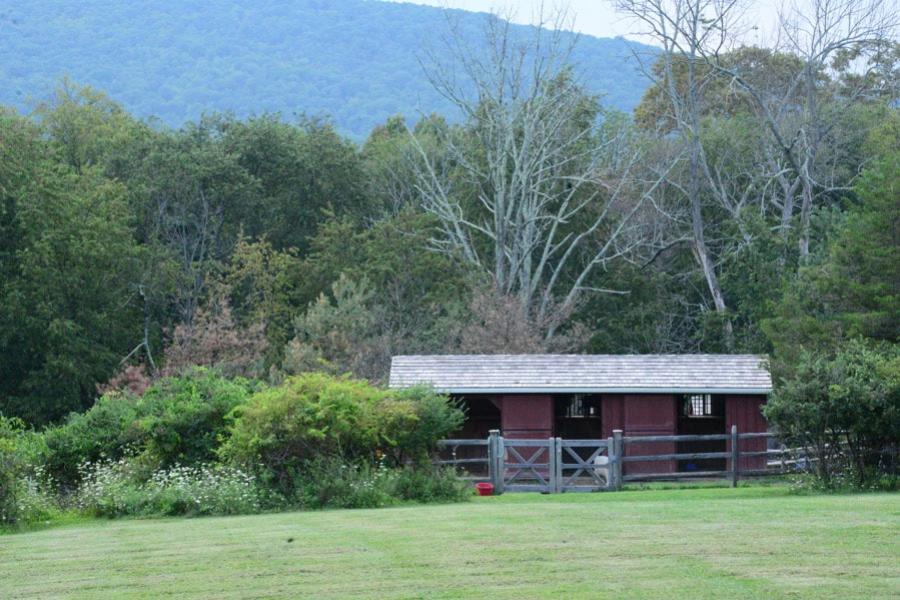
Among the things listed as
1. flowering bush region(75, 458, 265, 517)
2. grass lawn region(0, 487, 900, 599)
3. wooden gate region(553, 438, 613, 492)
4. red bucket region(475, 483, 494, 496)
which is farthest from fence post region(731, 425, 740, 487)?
flowering bush region(75, 458, 265, 517)

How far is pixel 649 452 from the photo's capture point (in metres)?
32.1

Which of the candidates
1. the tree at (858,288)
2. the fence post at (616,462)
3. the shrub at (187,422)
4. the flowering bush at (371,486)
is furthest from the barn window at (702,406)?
the shrub at (187,422)

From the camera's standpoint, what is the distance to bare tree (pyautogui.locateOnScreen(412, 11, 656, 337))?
5138 cm

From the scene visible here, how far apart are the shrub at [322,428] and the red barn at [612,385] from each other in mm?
8226

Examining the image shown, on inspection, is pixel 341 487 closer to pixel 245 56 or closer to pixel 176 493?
pixel 176 493

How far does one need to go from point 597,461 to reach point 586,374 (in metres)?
3.24

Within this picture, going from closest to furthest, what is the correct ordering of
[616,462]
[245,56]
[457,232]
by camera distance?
1. [616,462]
2. [457,232]
3. [245,56]

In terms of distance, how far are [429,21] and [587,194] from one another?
118m

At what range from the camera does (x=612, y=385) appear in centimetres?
3123

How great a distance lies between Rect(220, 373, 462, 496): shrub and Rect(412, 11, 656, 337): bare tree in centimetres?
2790

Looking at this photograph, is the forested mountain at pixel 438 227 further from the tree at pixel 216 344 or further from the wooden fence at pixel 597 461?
the wooden fence at pixel 597 461

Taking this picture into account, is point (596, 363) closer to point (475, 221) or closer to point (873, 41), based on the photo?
point (873, 41)

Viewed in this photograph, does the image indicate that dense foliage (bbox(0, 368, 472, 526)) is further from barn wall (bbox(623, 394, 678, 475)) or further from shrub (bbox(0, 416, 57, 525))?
barn wall (bbox(623, 394, 678, 475))

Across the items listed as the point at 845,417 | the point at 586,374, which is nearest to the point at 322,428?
the point at 845,417
